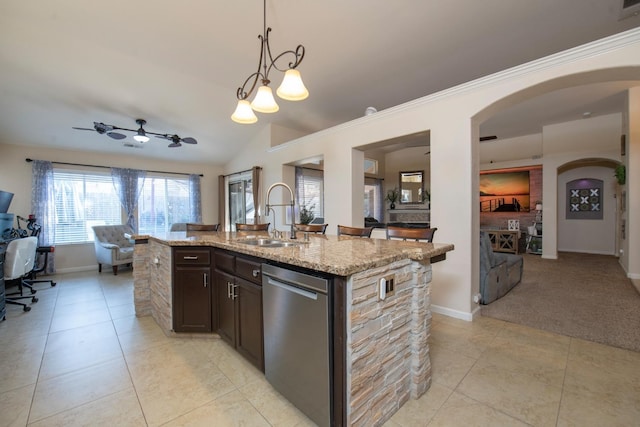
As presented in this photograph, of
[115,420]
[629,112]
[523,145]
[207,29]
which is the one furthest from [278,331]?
[523,145]

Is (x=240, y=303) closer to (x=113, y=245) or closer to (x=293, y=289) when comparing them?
(x=293, y=289)

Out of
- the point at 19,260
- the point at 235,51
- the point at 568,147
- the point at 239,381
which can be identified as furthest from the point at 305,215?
the point at 568,147

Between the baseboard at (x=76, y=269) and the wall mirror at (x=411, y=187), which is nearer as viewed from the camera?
the baseboard at (x=76, y=269)

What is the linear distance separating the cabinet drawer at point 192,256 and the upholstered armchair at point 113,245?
3.70 meters

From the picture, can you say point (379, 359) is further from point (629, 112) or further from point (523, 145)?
point (523, 145)

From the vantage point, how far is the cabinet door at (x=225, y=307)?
7.18 feet

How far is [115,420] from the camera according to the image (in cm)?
155

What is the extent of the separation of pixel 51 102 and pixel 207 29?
3.08m

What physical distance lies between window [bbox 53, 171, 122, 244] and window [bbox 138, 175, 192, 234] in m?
0.50

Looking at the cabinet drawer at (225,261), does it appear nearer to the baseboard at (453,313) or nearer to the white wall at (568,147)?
the baseboard at (453,313)

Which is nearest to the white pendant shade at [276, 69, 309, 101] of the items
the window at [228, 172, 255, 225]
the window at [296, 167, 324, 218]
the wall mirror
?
the window at [296, 167, 324, 218]

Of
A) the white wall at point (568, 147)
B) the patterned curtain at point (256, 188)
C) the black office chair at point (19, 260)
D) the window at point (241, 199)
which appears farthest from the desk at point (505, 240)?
the black office chair at point (19, 260)

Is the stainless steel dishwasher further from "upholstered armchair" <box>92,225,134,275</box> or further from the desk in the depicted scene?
the desk

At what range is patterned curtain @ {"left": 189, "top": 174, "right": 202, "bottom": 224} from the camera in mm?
6949
